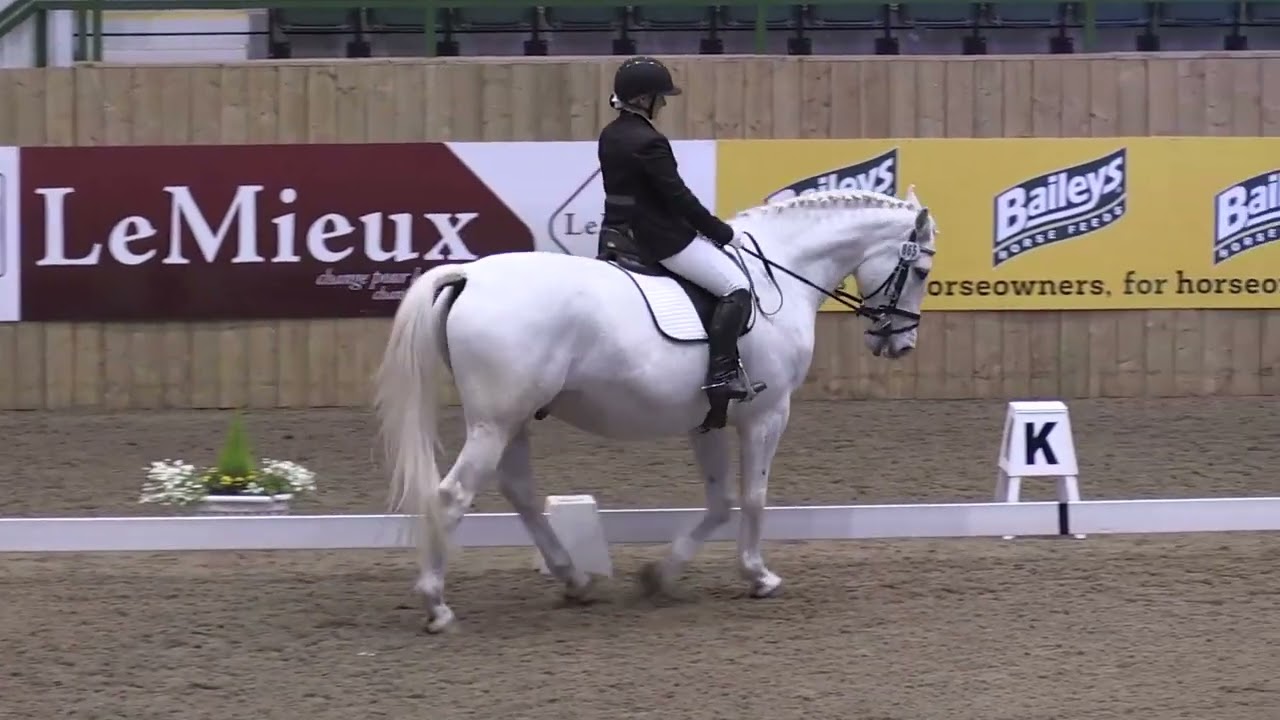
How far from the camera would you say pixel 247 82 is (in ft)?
39.3

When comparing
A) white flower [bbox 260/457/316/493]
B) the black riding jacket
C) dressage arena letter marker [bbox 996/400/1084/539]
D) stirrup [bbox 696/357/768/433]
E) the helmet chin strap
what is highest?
the helmet chin strap

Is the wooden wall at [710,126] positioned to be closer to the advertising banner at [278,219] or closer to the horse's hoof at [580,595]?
the advertising banner at [278,219]

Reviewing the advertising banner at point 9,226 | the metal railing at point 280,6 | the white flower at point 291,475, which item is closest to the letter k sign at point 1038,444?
the white flower at point 291,475

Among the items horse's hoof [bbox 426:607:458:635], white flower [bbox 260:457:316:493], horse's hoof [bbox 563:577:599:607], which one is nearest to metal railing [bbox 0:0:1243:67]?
white flower [bbox 260:457:316:493]

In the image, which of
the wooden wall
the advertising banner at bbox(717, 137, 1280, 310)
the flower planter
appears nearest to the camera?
the flower planter

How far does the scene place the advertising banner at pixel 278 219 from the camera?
1170 centimetres

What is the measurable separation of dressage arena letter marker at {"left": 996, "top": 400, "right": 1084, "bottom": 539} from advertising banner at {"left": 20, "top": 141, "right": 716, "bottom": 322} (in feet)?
14.3

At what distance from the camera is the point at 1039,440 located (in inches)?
321

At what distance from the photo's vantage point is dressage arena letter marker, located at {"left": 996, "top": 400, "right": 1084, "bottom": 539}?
8086mm

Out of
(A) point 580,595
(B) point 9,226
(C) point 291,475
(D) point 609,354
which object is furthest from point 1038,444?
(B) point 9,226

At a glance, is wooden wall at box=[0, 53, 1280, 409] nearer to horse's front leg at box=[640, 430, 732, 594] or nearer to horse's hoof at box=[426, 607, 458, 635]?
horse's front leg at box=[640, 430, 732, 594]

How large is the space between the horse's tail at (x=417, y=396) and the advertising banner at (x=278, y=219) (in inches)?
214

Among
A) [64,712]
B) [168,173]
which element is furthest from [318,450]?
[64,712]

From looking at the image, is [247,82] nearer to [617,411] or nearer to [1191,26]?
[617,411]
